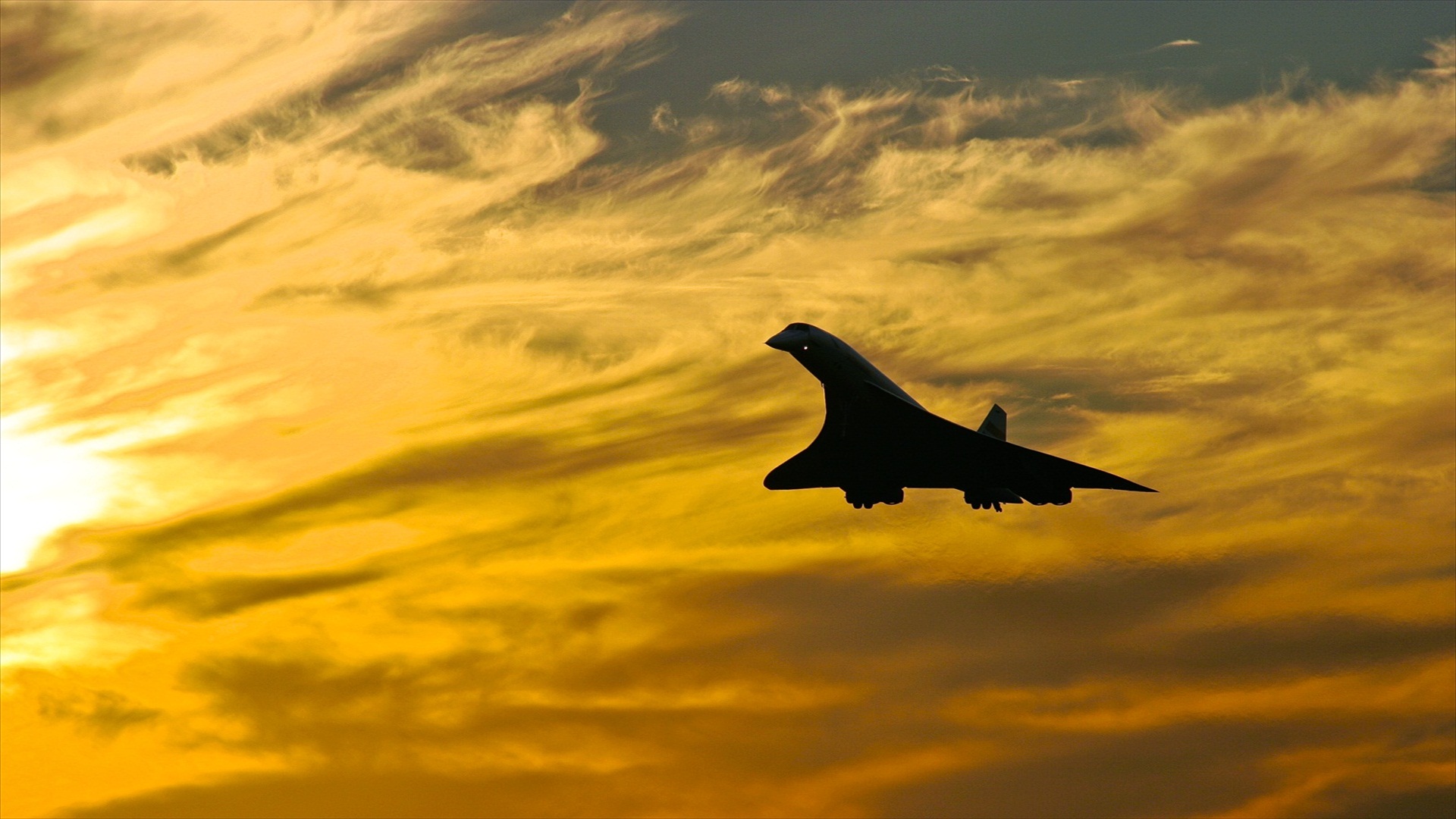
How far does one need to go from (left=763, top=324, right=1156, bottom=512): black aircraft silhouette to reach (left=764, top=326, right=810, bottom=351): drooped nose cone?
0.04m

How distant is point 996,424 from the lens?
4397 inches

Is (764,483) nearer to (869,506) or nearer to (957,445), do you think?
(869,506)

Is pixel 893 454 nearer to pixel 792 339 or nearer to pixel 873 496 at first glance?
pixel 873 496

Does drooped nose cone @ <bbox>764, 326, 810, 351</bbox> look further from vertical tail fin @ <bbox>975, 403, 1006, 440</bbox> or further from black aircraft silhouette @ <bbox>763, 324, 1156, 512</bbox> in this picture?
vertical tail fin @ <bbox>975, 403, 1006, 440</bbox>

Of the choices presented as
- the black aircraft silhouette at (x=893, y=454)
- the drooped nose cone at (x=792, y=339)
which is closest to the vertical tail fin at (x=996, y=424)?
the black aircraft silhouette at (x=893, y=454)

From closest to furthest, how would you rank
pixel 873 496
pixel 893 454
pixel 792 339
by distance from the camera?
pixel 792 339 → pixel 893 454 → pixel 873 496

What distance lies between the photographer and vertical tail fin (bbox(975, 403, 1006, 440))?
11069cm

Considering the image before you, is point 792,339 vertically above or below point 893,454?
above

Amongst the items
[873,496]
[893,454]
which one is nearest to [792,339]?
[893,454]

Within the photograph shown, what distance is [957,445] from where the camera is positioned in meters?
99.9

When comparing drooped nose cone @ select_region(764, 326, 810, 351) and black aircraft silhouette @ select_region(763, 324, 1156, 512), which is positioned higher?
drooped nose cone @ select_region(764, 326, 810, 351)

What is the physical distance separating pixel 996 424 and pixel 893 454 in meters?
13.5

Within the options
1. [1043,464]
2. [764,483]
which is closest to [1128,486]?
[1043,464]

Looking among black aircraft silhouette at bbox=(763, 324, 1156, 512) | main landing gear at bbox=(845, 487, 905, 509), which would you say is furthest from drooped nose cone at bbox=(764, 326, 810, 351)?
main landing gear at bbox=(845, 487, 905, 509)
